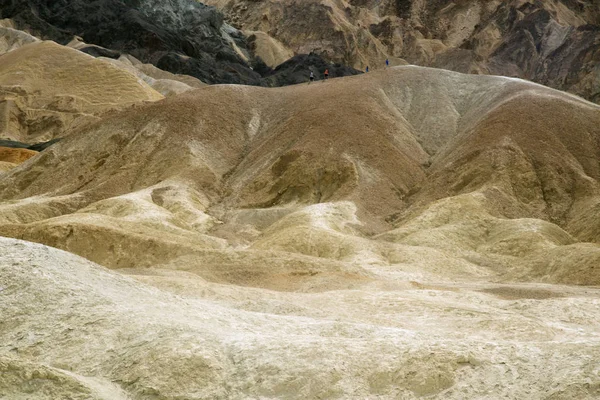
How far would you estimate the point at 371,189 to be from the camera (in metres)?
47.1

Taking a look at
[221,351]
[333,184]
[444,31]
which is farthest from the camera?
[444,31]

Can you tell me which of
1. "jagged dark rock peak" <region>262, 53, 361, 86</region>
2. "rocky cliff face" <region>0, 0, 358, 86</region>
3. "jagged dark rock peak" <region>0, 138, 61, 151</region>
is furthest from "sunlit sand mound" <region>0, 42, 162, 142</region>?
"jagged dark rock peak" <region>262, 53, 361, 86</region>

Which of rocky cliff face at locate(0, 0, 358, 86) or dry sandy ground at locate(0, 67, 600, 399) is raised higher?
dry sandy ground at locate(0, 67, 600, 399)

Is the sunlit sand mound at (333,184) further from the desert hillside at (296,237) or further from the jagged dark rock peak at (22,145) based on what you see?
the jagged dark rock peak at (22,145)

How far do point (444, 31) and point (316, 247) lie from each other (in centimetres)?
11247

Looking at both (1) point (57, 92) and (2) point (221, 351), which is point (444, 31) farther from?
(2) point (221, 351)

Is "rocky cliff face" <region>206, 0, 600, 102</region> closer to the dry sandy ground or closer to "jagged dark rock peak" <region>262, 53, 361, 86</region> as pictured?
"jagged dark rock peak" <region>262, 53, 361, 86</region>

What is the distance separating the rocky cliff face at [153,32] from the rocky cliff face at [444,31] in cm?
1254

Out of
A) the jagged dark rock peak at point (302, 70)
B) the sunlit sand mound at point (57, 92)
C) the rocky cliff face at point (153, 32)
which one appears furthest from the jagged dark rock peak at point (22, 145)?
the jagged dark rock peak at point (302, 70)

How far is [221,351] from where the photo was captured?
40.4ft

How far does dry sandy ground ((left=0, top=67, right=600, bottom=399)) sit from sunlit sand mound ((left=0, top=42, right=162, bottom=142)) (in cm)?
1866

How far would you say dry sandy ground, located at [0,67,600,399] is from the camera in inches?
461

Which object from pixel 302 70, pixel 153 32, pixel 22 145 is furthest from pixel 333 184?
pixel 153 32

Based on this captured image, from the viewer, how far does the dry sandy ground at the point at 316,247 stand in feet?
38.4
